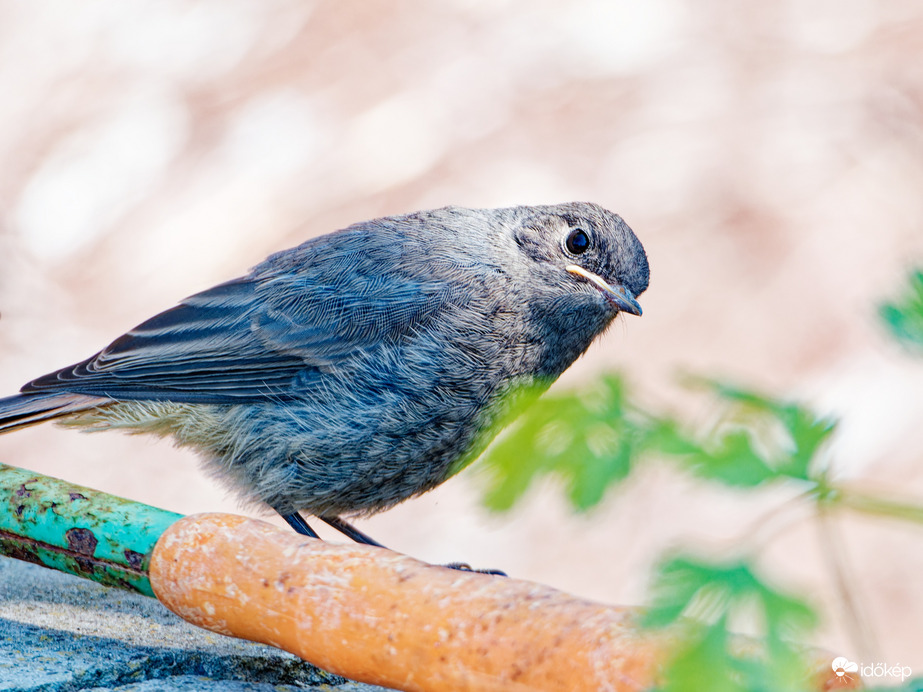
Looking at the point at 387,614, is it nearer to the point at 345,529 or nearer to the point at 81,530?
the point at 81,530

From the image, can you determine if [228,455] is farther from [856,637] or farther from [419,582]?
[856,637]

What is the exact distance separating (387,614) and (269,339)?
163cm

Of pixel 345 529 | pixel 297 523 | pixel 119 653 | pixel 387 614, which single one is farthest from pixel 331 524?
pixel 387 614

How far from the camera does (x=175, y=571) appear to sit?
1782mm

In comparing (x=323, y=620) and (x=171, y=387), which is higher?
(x=171, y=387)

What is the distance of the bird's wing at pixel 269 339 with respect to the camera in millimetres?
2941

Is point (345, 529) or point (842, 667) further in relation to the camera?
point (345, 529)

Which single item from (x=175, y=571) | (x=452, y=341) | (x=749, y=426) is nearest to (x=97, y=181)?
(x=452, y=341)

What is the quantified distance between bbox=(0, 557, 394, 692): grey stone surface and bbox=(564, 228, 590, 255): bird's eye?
1.54 m

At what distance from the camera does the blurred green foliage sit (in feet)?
2.44

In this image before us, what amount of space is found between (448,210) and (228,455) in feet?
3.63

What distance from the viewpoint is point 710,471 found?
2.65 ft

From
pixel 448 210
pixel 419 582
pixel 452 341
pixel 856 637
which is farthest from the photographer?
pixel 448 210

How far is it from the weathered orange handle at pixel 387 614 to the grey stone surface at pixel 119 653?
0.17 m
